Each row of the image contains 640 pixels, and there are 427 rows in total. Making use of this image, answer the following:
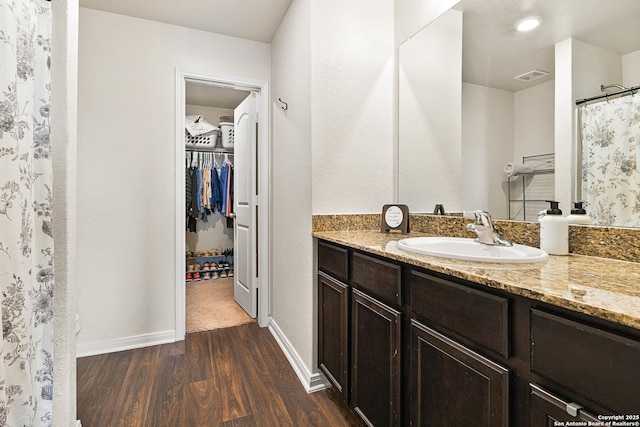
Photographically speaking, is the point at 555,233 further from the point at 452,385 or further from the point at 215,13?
the point at 215,13

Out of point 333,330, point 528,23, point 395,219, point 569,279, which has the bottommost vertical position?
point 333,330

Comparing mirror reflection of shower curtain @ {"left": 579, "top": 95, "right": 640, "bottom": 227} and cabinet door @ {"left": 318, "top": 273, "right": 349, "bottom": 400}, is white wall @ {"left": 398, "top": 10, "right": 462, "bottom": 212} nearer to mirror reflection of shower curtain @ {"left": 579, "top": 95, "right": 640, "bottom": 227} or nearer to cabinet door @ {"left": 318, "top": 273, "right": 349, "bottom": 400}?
mirror reflection of shower curtain @ {"left": 579, "top": 95, "right": 640, "bottom": 227}

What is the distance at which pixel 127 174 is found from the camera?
2309 mm

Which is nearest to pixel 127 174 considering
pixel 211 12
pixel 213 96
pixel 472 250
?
pixel 211 12

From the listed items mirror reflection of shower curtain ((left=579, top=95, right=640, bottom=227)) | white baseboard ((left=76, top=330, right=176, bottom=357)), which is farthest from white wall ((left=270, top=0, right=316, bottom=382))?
mirror reflection of shower curtain ((left=579, top=95, right=640, bottom=227))

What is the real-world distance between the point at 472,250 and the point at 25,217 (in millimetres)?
1512

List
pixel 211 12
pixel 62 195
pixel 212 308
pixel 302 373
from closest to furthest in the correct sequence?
pixel 62 195, pixel 302 373, pixel 211 12, pixel 212 308

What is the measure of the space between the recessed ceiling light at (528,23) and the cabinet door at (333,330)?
Answer: 1331 millimetres

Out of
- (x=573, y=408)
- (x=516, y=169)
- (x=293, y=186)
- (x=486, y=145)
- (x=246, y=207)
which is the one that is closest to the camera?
Answer: (x=573, y=408)

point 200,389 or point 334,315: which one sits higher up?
point 334,315

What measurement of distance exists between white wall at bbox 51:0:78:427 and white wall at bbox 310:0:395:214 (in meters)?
1.08

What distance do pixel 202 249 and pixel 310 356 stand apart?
311 centimetres

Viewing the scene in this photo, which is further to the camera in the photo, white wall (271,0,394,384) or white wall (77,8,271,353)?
white wall (77,8,271,353)

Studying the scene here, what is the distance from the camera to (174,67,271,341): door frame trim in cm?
243
